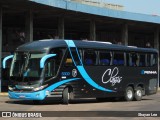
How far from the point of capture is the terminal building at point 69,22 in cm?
3956

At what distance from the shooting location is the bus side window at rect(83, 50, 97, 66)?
24391mm

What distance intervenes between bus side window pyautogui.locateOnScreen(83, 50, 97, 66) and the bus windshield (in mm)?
2909

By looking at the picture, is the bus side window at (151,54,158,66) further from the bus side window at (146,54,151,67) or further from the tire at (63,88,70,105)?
the tire at (63,88,70,105)

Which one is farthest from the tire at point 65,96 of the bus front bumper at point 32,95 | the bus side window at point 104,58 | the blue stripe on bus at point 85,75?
the bus side window at point 104,58

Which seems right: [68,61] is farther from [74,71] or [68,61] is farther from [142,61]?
[142,61]

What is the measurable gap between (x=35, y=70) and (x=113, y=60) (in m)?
5.66

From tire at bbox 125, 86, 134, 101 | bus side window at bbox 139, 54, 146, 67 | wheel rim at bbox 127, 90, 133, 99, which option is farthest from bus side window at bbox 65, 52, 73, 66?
bus side window at bbox 139, 54, 146, 67

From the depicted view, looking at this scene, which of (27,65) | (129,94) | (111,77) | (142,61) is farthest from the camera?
(142,61)

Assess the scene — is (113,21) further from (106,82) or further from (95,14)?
(106,82)

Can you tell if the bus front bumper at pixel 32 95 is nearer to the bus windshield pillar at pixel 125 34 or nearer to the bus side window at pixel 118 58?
the bus side window at pixel 118 58

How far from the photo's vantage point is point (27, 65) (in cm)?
2253

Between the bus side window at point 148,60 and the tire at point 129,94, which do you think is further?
the bus side window at point 148,60

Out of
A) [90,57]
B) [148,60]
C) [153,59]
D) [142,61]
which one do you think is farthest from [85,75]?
[153,59]

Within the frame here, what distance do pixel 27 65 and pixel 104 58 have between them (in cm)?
501
